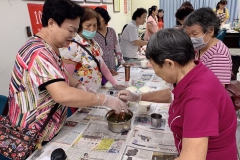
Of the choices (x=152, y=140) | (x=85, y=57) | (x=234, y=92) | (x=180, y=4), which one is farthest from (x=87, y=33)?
(x=180, y=4)

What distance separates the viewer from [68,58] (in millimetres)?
1594

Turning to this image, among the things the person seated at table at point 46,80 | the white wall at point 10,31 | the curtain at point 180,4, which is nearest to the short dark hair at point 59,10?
the person seated at table at point 46,80

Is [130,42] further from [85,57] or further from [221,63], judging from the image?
[221,63]

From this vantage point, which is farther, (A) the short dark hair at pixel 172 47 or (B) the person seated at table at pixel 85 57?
(B) the person seated at table at pixel 85 57

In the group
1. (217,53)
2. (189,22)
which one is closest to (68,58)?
(189,22)

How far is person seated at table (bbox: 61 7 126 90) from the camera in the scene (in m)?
1.61

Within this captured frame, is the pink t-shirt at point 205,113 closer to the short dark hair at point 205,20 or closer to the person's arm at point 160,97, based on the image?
the person's arm at point 160,97

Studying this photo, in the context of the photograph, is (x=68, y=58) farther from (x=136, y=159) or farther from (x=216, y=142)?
(x=216, y=142)

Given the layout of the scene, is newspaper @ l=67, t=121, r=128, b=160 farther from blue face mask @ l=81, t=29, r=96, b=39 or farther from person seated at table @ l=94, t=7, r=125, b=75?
person seated at table @ l=94, t=7, r=125, b=75

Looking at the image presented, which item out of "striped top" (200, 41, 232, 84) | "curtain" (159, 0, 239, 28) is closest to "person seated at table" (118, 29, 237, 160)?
"striped top" (200, 41, 232, 84)

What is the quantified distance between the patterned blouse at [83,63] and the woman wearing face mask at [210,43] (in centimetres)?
83

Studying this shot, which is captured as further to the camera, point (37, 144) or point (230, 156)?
point (37, 144)

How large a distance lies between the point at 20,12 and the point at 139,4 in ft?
16.9

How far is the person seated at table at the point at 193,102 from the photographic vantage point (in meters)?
0.65
